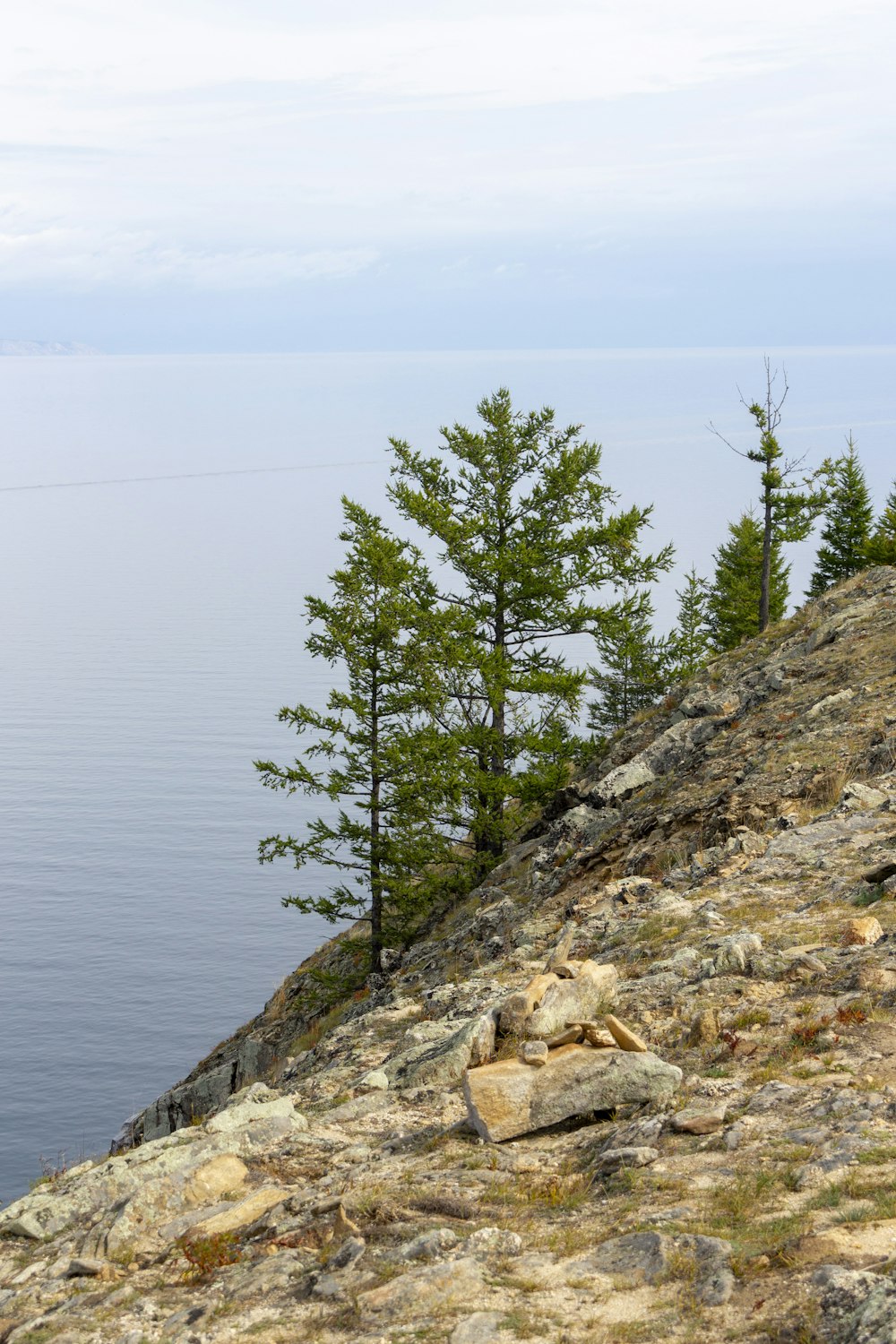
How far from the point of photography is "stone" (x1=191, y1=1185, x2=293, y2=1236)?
8.70 meters

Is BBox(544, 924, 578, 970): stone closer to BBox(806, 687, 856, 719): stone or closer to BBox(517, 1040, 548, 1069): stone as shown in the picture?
BBox(517, 1040, 548, 1069): stone

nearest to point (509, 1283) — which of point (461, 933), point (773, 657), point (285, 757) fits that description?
point (461, 933)

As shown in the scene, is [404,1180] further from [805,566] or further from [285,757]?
[805,566]

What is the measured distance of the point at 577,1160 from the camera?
28.5 feet

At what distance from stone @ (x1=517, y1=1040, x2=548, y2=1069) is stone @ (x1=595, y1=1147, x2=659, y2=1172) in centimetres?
116

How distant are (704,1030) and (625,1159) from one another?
2.18 meters

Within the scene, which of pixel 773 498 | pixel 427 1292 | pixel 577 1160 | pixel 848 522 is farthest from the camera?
pixel 848 522

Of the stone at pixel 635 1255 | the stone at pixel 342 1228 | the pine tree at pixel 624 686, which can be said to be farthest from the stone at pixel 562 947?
the pine tree at pixel 624 686

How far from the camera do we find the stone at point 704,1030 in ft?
33.3

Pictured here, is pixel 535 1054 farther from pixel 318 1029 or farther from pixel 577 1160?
pixel 318 1029

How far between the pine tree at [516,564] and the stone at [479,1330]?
869 inches

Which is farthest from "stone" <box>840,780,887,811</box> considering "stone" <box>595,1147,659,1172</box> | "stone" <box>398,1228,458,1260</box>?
"stone" <box>398,1228,458,1260</box>

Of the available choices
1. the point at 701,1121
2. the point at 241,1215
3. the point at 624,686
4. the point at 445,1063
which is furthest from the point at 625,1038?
the point at 624,686

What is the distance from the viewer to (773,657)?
28.4 meters
